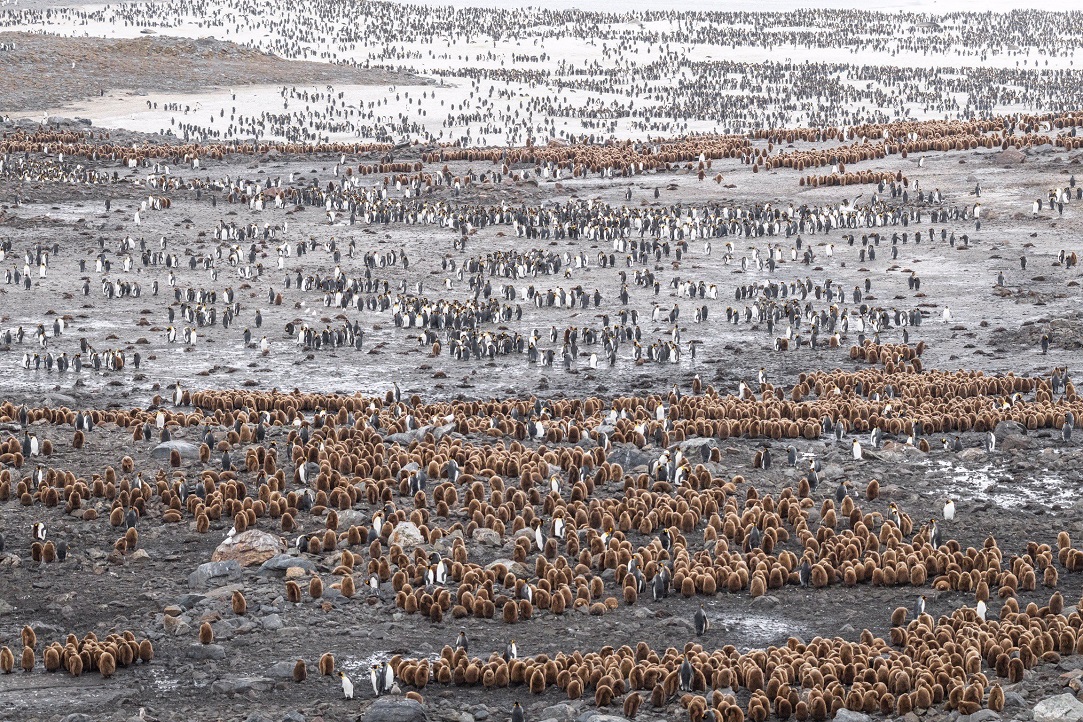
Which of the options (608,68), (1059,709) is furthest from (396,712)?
(608,68)

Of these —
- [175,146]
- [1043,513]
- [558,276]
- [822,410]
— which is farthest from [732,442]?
Answer: [175,146]

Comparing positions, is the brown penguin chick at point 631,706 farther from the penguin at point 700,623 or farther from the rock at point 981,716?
the rock at point 981,716

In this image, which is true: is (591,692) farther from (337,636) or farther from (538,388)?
(538,388)

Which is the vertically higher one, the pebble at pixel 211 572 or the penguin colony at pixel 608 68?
the penguin colony at pixel 608 68

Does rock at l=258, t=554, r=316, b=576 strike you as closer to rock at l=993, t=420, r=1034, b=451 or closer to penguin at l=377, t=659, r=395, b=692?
penguin at l=377, t=659, r=395, b=692

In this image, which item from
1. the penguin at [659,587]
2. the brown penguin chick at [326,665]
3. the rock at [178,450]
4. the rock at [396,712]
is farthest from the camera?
the rock at [178,450]

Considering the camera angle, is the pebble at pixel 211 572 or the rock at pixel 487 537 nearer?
the pebble at pixel 211 572

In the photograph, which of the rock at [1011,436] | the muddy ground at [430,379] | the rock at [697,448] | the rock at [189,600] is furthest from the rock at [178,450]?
the rock at [1011,436]
